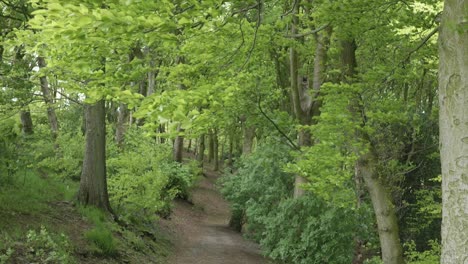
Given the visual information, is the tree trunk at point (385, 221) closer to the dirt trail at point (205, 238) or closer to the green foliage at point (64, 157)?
the dirt trail at point (205, 238)

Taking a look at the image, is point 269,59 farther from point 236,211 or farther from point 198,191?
point 198,191

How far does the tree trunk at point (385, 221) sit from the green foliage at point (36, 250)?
5.64 metres

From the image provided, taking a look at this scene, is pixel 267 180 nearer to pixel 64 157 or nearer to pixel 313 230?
pixel 313 230

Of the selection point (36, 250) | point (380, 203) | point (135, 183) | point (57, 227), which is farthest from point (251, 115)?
point (36, 250)

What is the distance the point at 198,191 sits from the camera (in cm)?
2884

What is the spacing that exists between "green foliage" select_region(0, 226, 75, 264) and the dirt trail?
5027 millimetres

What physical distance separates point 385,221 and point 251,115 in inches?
181

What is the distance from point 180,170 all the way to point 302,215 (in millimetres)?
8179

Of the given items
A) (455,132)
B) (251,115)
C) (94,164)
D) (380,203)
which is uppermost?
(251,115)

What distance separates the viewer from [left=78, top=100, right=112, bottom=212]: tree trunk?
10828 millimetres

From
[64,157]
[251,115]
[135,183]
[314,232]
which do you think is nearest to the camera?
[314,232]

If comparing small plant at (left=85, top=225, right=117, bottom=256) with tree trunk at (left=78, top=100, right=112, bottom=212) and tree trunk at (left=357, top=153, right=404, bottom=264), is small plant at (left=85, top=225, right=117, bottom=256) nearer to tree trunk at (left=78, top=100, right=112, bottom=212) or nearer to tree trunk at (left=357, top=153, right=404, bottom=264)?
tree trunk at (left=78, top=100, right=112, bottom=212)

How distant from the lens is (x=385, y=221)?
26.1 ft

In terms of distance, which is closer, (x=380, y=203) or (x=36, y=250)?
(x=36, y=250)
